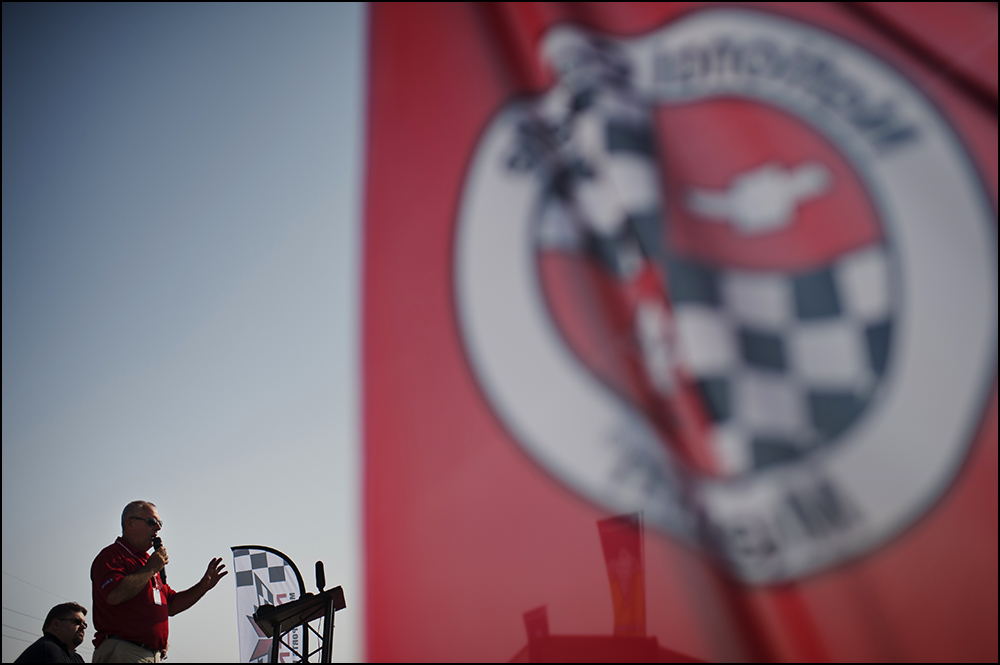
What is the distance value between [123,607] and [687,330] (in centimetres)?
115

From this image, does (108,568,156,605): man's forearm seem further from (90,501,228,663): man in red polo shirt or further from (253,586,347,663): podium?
(253,586,347,663): podium

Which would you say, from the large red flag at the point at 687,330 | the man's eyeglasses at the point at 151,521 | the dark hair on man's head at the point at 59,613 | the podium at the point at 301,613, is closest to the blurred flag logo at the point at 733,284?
the large red flag at the point at 687,330

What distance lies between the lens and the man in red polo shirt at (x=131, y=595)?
3.71ft

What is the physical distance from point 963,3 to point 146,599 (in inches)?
79.1

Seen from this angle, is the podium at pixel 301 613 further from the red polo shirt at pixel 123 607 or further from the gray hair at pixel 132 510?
the gray hair at pixel 132 510

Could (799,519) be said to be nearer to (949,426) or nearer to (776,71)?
(949,426)

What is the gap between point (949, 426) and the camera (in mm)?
1180

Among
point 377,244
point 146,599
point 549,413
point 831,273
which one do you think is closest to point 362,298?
point 377,244

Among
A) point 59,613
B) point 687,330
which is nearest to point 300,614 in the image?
point 59,613

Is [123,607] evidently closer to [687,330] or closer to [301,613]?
[301,613]

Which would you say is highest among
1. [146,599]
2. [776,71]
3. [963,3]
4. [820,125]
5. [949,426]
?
[963,3]

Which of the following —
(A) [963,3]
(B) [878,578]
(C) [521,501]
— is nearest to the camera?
(B) [878,578]

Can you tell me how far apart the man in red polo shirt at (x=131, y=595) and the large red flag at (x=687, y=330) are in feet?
1.25

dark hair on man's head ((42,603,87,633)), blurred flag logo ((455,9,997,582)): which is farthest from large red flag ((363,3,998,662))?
dark hair on man's head ((42,603,87,633))
